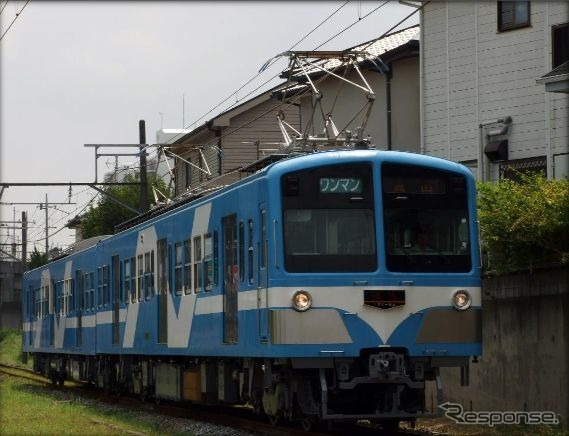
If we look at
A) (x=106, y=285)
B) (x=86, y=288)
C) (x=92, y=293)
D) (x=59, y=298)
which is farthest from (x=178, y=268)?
(x=59, y=298)

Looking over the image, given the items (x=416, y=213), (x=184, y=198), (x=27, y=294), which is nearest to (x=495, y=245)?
(x=416, y=213)

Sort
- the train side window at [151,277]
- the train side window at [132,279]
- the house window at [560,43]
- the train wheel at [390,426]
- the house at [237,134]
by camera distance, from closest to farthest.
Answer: the train wheel at [390,426]
the train side window at [151,277]
the house window at [560,43]
the train side window at [132,279]
the house at [237,134]

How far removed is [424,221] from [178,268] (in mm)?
5214

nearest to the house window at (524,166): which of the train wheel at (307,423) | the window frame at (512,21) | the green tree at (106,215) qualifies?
the window frame at (512,21)

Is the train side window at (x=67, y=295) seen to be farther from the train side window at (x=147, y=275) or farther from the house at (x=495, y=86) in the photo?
the house at (x=495, y=86)

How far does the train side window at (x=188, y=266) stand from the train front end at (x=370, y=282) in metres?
3.51

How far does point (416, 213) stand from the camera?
14086mm

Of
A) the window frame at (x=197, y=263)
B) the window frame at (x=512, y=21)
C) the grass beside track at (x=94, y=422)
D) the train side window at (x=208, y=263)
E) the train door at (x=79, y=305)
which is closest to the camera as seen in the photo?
the grass beside track at (x=94, y=422)

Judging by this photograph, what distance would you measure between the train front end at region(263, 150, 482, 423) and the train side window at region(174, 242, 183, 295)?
4105 millimetres

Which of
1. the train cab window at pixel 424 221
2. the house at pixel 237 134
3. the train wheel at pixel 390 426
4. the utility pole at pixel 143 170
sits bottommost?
the train wheel at pixel 390 426

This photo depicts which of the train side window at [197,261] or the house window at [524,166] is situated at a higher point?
the house window at [524,166]

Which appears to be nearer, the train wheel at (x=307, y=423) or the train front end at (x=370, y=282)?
the train front end at (x=370, y=282)

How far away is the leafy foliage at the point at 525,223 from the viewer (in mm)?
15173

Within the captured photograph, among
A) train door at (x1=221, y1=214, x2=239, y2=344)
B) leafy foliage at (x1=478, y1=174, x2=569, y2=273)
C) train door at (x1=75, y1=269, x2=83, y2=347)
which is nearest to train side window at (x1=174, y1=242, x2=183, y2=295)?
train door at (x1=221, y1=214, x2=239, y2=344)
